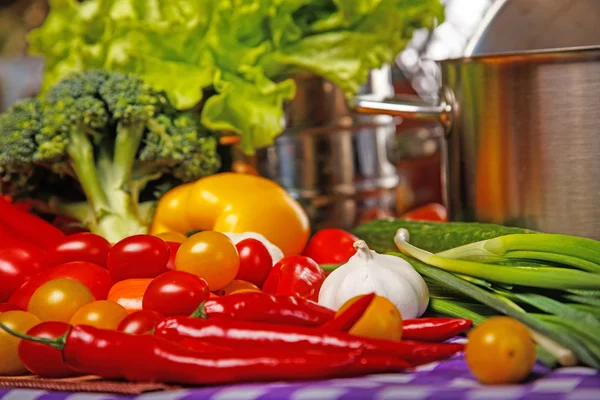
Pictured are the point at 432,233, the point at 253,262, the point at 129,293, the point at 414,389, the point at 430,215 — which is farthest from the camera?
the point at 430,215

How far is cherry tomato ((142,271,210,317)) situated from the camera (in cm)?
105

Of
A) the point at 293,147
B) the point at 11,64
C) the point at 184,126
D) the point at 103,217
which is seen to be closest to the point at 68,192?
the point at 103,217

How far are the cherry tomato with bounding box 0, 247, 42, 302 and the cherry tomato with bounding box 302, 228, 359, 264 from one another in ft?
1.65

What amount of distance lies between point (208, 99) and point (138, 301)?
646mm

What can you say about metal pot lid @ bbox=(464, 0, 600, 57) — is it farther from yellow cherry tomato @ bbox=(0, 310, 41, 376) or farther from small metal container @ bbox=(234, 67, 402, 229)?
yellow cherry tomato @ bbox=(0, 310, 41, 376)

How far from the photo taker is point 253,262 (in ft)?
4.10

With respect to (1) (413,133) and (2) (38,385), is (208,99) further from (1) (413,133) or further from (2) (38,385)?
(2) (38,385)

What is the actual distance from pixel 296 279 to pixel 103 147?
640mm

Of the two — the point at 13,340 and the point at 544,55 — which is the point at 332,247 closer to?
the point at 544,55

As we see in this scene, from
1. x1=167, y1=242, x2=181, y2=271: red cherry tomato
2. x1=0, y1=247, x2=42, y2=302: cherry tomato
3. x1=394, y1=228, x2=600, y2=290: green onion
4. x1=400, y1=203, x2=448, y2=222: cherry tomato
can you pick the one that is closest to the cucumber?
x1=394, y1=228, x2=600, y2=290: green onion

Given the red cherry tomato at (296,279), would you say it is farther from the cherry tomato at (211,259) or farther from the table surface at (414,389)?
the table surface at (414,389)

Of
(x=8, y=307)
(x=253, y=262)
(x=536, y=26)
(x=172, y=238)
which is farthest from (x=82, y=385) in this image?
(x=536, y=26)

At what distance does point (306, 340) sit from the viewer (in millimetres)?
921

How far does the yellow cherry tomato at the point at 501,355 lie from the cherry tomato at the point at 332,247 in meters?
0.63
